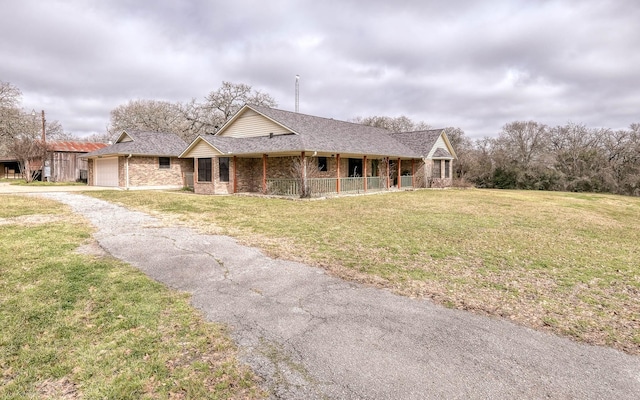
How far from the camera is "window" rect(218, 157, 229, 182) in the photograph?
21406 mm

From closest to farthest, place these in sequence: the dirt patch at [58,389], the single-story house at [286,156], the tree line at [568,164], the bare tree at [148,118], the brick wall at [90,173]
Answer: the dirt patch at [58,389], the single-story house at [286,156], the brick wall at [90,173], the tree line at [568,164], the bare tree at [148,118]

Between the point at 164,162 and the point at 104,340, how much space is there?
25.7 meters

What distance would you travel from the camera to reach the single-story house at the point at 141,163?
25.0m

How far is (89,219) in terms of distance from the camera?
1052 centimetres

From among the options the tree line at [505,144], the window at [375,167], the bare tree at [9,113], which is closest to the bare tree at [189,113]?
the tree line at [505,144]

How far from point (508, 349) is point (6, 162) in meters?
56.7

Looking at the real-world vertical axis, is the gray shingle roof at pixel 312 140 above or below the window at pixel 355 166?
above

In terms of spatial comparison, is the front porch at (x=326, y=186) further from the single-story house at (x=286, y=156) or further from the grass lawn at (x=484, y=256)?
the grass lawn at (x=484, y=256)

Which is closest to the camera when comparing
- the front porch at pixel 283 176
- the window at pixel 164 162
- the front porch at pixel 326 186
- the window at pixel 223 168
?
the front porch at pixel 326 186

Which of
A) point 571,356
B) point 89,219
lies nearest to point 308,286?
point 571,356

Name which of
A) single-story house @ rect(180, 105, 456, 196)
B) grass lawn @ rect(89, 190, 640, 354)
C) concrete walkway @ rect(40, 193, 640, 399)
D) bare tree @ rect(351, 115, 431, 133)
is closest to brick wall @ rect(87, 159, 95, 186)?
single-story house @ rect(180, 105, 456, 196)

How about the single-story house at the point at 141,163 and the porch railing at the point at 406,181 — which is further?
the porch railing at the point at 406,181

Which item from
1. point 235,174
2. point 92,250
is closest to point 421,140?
point 235,174

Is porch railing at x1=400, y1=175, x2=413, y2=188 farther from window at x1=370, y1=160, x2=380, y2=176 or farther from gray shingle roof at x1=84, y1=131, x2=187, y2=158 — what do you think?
gray shingle roof at x1=84, y1=131, x2=187, y2=158
